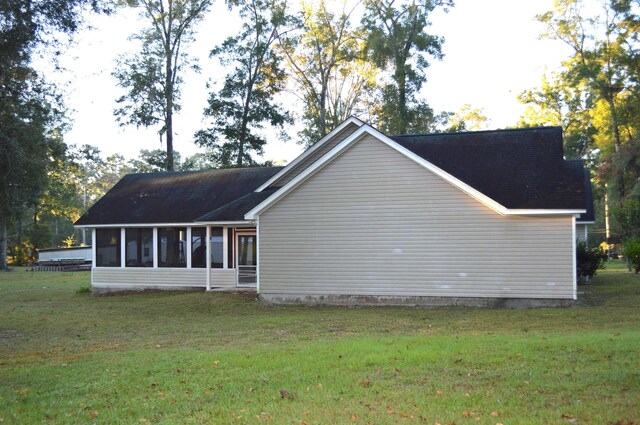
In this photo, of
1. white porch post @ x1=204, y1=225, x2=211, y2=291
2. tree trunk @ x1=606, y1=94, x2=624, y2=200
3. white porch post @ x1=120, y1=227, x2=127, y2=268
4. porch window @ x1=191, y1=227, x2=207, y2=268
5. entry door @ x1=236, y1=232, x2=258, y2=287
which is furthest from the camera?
tree trunk @ x1=606, y1=94, x2=624, y2=200

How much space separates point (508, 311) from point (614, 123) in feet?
113

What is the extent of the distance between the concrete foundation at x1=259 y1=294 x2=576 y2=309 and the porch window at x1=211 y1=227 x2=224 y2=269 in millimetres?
4473

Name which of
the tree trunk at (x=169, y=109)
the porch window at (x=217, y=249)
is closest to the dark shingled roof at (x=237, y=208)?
the porch window at (x=217, y=249)

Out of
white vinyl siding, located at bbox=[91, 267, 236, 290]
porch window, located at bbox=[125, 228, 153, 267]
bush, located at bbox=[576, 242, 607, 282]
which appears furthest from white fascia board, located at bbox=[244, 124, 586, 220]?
bush, located at bbox=[576, 242, 607, 282]

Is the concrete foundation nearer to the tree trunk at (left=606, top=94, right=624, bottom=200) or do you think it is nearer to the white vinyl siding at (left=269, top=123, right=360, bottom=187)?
the white vinyl siding at (left=269, top=123, right=360, bottom=187)

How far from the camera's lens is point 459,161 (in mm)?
19266

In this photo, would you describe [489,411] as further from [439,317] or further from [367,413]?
[439,317]

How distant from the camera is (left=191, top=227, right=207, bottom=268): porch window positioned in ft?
76.6

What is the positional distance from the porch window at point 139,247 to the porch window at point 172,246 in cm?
46

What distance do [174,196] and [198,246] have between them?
3238 mm

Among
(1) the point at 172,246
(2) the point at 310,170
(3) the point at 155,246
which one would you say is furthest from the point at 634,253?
(3) the point at 155,246

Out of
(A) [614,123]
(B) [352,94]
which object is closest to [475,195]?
(B) [352,94]

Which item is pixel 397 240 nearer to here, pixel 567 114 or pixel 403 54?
pixel 403 54

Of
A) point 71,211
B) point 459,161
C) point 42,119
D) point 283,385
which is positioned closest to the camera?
point 283,385
